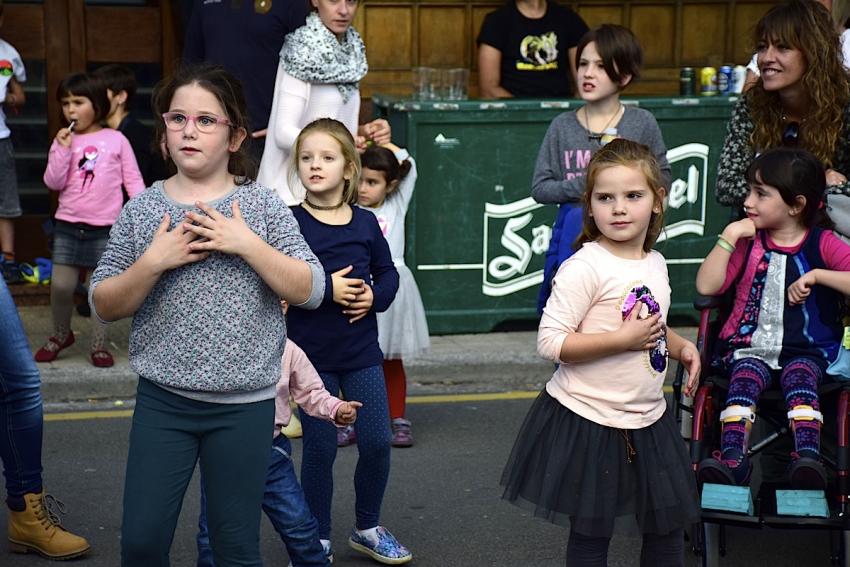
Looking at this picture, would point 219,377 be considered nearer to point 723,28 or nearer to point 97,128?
point 97,128

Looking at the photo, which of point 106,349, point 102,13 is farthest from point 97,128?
point 102,13

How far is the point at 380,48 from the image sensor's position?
9.80 meters

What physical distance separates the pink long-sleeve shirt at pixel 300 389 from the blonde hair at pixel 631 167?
95 centimetres

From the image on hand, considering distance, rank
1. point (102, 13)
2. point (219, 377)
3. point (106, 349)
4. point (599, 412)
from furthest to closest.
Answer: point (102, 13) < point (106, 349) < point (599, 412) < point (219, 377)

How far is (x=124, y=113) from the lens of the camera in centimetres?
822

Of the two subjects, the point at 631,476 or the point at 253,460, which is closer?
the point at 253,460

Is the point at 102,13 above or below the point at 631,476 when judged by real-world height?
above

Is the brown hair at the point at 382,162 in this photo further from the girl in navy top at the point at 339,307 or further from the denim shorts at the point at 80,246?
the denim shorts at the point at 80,246

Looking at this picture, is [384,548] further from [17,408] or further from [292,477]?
[17,408]

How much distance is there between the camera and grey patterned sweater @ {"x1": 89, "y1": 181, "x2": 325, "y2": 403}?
12.1ft

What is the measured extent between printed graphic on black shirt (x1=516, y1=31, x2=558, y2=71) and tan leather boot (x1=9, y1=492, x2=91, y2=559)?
4967 millimetres

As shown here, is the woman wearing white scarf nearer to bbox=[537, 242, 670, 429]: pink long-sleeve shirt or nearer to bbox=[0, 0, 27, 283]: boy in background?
bbox=[537, 242, 670, 429]: pink long-sleeve shirt

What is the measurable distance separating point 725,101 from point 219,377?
5.91m

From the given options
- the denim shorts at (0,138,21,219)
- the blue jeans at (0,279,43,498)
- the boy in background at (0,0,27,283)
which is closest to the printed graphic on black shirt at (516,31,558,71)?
the boy in background at (0,0,27,283)
